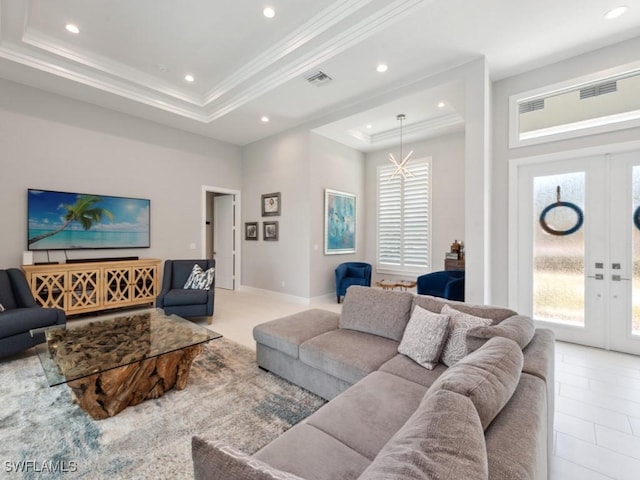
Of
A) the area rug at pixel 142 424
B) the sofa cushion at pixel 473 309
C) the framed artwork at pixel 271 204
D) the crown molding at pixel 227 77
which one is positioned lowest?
the area rug at pixel 142 424

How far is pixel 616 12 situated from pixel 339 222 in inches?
178

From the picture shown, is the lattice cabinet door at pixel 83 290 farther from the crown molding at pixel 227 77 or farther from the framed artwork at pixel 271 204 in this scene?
the framed artwork at pixel 271 204

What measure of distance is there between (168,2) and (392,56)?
2491 mm

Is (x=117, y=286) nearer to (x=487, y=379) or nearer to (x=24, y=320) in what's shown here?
(x=24, y=320)

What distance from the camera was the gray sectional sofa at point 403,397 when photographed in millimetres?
716

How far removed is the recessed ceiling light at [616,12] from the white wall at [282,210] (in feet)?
13.4

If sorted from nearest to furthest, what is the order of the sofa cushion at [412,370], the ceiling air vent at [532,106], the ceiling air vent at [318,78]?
the sofa cushion at [412,370]
the ceiling air vent at [532,106]
the ceiling air vent at [318,78]

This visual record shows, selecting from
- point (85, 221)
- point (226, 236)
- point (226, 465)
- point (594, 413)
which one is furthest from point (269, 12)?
point (226, 236)

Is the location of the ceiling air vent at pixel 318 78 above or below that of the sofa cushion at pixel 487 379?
above

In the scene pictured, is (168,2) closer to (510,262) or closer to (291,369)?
(291,369)

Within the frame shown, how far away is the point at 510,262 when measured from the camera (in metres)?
3.91

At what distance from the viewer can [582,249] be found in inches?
140

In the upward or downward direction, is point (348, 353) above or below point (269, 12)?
below

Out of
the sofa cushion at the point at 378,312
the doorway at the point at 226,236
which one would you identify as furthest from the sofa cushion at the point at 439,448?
the doorway at the point at 226,236
